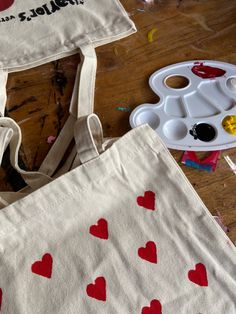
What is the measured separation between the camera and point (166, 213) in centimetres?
44

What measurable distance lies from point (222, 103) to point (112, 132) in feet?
0.47

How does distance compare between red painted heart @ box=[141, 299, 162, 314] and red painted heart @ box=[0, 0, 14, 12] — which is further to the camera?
red painted heart @ box=[0, 0, 14, 12]

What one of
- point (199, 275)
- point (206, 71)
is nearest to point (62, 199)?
point (199, 275)

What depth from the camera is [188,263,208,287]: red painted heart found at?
0.41 m

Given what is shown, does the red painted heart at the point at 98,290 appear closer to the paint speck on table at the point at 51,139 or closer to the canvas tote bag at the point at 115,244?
the canvas tote bag at the point at 115,244

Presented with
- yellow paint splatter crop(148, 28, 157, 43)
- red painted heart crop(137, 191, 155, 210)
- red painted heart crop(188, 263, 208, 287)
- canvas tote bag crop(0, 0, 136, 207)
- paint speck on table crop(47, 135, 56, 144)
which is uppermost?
canvas tote bag crop(0, 0, 136, 207)

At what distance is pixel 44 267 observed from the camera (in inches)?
15.7

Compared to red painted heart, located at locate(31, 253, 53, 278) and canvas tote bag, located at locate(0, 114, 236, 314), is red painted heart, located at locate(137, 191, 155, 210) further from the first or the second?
red painted heart, located at locate(31, 253, 53, 278)

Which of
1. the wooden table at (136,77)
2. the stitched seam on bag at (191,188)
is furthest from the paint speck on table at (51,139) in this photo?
the stitched seam on bag at (191,188)

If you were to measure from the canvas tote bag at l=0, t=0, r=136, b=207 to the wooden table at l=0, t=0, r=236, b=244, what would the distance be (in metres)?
0.01

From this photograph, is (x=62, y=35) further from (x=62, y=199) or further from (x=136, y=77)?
(x=62, y=199)

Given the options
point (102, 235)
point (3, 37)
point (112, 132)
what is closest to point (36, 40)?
point (3, 37)

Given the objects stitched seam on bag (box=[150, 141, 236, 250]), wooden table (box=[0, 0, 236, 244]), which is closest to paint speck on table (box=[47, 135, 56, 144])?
wooden table (box=[0, 0, 236, 244])

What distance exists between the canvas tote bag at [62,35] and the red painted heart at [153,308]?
0.60 ft
